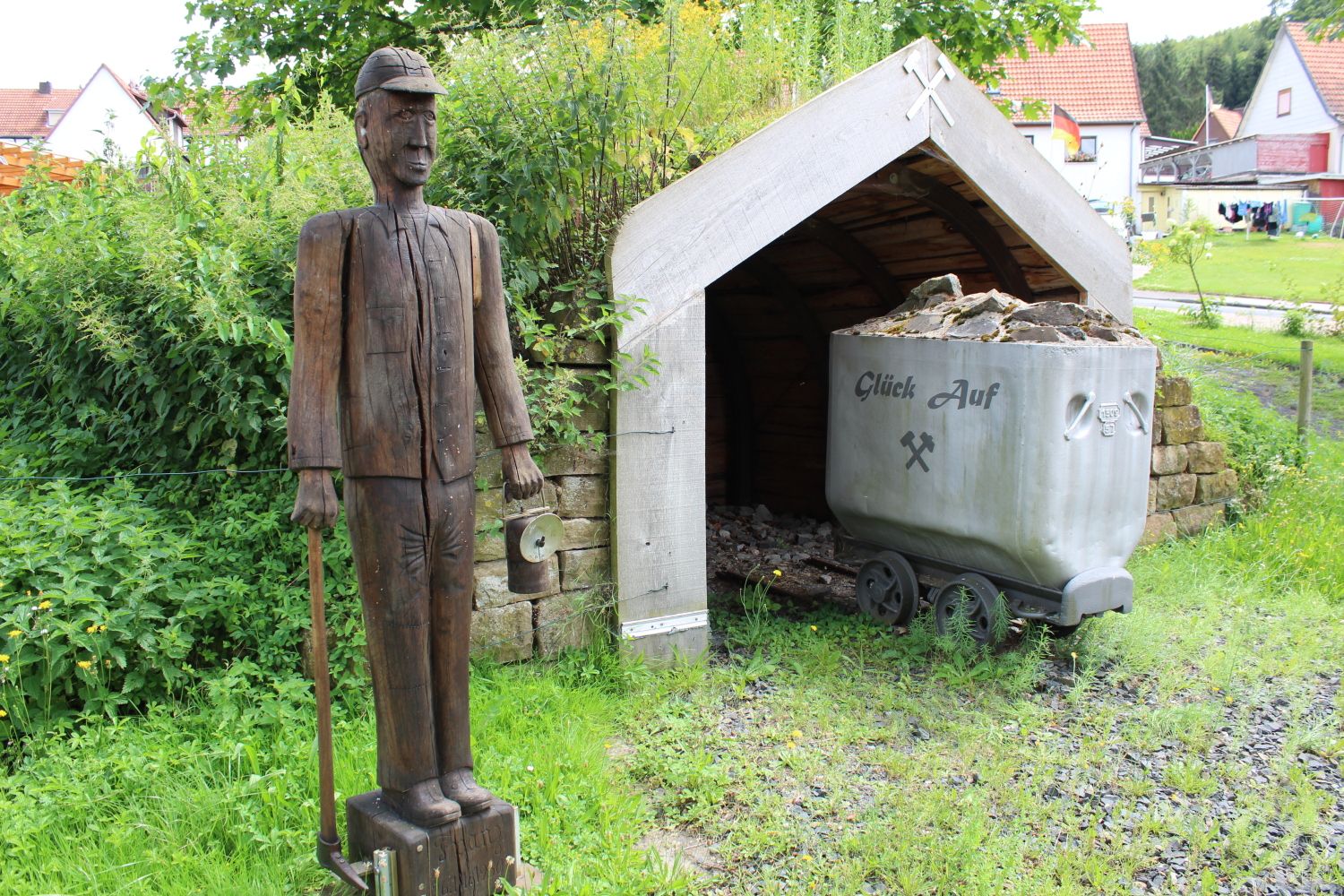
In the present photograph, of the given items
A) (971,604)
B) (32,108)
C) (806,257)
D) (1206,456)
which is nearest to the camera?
(971,604)

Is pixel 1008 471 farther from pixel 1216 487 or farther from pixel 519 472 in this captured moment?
pixel 1216 487

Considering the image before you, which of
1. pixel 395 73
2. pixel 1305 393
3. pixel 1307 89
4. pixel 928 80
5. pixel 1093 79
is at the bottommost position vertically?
pixel 1305 393

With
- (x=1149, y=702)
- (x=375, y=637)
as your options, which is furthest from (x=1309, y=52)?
(x=375, y=637)

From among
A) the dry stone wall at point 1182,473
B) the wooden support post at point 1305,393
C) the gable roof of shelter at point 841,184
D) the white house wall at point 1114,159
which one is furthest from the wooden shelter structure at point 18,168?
the white house wall at point 1114,159

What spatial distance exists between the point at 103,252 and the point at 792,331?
5.38m

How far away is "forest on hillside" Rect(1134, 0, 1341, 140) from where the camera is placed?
71625 mm

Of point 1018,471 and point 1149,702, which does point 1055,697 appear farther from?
point 1018,471

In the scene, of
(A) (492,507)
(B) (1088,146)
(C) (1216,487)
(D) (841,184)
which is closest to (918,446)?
(D) (841,184)

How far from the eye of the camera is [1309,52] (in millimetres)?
47094

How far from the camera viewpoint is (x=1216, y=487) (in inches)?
300

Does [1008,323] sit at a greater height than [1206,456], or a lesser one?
greater

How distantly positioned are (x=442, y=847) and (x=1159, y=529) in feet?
20.0

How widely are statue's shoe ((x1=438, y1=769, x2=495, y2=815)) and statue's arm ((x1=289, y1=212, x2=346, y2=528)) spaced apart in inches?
35.3

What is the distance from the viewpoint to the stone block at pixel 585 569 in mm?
4996
